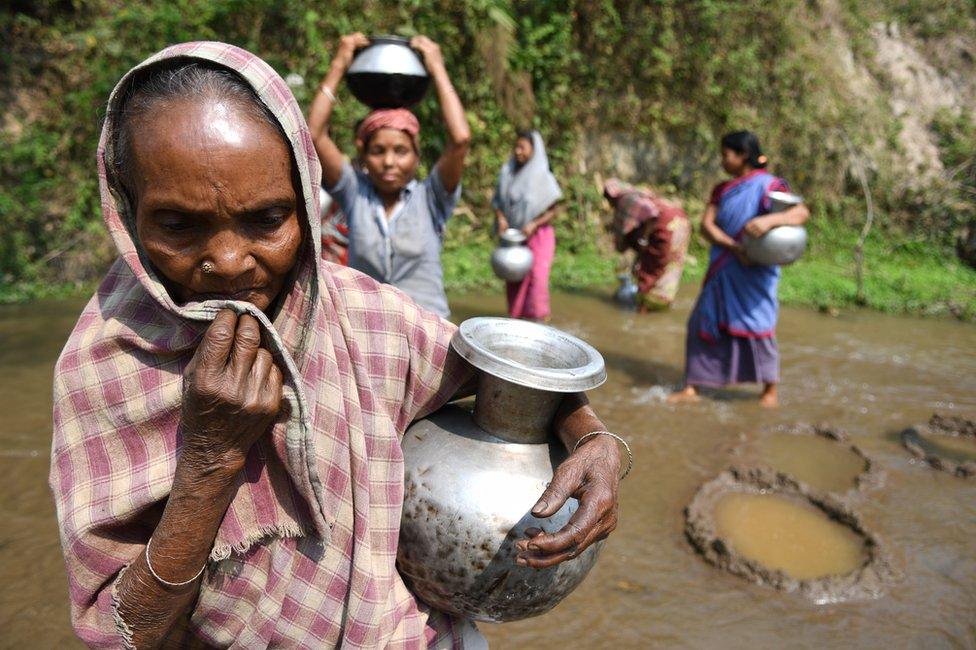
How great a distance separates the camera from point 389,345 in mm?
1338

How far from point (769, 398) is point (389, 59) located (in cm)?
354

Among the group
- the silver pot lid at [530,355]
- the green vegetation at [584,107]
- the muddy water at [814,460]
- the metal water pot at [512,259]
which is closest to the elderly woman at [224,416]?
the silver pot lid at [530,355]

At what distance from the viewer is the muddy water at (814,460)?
386 cm

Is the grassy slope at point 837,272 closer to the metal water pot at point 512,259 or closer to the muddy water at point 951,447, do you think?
the metal water pot at point 512,259

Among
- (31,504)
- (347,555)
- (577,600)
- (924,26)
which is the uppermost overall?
(924,26)

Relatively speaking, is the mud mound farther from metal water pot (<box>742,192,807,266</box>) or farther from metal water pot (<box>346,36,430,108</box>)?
metal water pot (<box>346,36,430,108</box>)

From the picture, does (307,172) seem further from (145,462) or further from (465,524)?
(465,524)

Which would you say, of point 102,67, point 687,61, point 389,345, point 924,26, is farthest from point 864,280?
point 102,67

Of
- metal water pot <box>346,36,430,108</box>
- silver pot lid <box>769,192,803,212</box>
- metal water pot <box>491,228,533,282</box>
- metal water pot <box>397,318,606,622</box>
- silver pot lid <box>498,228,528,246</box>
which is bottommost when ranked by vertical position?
metal water pot <box>491,228,533,282</box>

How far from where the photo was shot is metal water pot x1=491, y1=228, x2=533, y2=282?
606 centimetres

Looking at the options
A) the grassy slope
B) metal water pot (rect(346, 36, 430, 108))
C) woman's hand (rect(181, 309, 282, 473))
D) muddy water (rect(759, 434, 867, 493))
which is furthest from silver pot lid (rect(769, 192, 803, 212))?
woman's hand (rect(181, 309, 282, 473))

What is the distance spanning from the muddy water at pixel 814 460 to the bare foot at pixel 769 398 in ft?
1.73

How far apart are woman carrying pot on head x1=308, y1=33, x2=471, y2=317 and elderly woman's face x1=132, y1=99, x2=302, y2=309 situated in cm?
207

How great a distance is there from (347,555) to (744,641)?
1.94 meters
